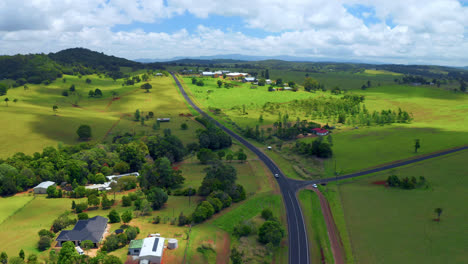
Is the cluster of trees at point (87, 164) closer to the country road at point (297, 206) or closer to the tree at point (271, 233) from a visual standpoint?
the country road at point (297, 206)

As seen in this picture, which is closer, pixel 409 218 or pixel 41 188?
pixel 409 218

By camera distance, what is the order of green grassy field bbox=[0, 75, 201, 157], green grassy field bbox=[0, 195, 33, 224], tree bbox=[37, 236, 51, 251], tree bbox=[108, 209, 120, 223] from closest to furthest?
tree bbox=[37, 236, 51, 251], tree bbox=[108, 209, 120, 223], green grassy field bbox=[0, 195, 33, 224], green grassy field bbox=[0, 75, 201, 157]

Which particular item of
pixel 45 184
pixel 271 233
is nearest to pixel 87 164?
pixel 45 184

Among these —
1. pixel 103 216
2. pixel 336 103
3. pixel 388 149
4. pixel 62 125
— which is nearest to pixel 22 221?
pixel 103 216

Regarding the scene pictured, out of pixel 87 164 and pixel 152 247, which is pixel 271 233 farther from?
Result: pixel 87 164

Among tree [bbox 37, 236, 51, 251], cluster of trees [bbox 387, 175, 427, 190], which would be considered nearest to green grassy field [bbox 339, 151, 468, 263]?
cluster of trees [bbox 387, 175, 427, 190]

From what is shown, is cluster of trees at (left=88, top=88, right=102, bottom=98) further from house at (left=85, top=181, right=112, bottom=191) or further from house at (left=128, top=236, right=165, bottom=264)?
house at (left=128, top=236, right=165, bottom=264)
